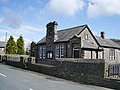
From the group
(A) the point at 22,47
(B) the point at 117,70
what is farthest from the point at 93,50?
(A) the point at 22,47

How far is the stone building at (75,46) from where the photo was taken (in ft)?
113

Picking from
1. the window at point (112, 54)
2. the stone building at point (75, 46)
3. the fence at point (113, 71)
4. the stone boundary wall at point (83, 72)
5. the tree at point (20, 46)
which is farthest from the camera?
the tree at point (20, 46)

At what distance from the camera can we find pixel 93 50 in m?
36.5

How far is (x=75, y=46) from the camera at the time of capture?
115 feet

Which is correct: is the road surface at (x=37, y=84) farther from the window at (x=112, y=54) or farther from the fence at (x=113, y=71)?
the window at (x=112, y=54)

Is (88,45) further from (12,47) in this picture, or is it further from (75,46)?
(12,47)

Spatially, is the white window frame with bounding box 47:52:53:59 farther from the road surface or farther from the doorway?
the road surface

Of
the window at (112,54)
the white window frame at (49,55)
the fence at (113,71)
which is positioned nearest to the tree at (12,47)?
the white window frame at (49,55)

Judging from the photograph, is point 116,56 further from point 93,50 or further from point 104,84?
point 104,84

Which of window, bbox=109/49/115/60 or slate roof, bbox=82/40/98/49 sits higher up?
slate roof, bbox=82/40/98/49

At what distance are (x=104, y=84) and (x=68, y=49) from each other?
21.0 metres

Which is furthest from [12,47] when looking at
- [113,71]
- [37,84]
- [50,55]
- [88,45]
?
[113,71]

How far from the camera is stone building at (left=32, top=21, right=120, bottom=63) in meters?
34.6

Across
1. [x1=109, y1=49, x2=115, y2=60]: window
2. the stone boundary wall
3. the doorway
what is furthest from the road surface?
[x1=109, y1=49, x2=115, y2=60]: window
